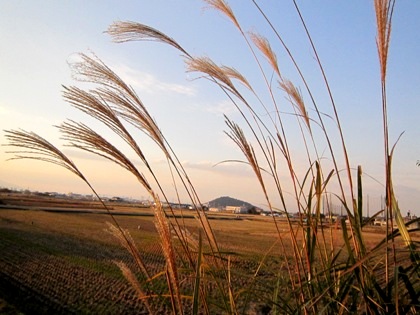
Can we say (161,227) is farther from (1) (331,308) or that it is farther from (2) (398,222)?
(2) (398,222)

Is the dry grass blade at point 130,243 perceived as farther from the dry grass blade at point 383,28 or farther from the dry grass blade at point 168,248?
the dry grass blade at point 383,28

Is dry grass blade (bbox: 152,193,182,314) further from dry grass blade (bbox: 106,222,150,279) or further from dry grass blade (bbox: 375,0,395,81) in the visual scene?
dry grass blade (bbox: 375,0,395,81)

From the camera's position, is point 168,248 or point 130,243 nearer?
point 168,248

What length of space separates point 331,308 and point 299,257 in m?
0.26

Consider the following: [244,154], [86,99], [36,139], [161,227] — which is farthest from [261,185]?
[36,139]

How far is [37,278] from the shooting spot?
674 inches

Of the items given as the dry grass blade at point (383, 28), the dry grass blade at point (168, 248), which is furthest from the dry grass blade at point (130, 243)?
the dry grass blade at point (383, 28)

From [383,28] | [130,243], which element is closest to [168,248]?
[130,243]

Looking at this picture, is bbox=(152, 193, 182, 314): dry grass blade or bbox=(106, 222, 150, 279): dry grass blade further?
bbox=(106, 222, 150, 279): dry grass blade

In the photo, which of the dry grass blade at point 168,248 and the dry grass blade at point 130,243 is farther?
the dry grass blade at point 130,243

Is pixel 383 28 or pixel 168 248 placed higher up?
pixel 383 28

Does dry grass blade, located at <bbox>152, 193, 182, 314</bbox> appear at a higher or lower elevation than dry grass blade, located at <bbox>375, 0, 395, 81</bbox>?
lower

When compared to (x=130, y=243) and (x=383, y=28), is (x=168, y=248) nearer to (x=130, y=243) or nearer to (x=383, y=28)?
(x=130, y=243)

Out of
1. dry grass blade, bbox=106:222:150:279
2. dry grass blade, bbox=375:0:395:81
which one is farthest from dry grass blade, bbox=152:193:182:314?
dry grass blade, bbox=375:0:395:81
